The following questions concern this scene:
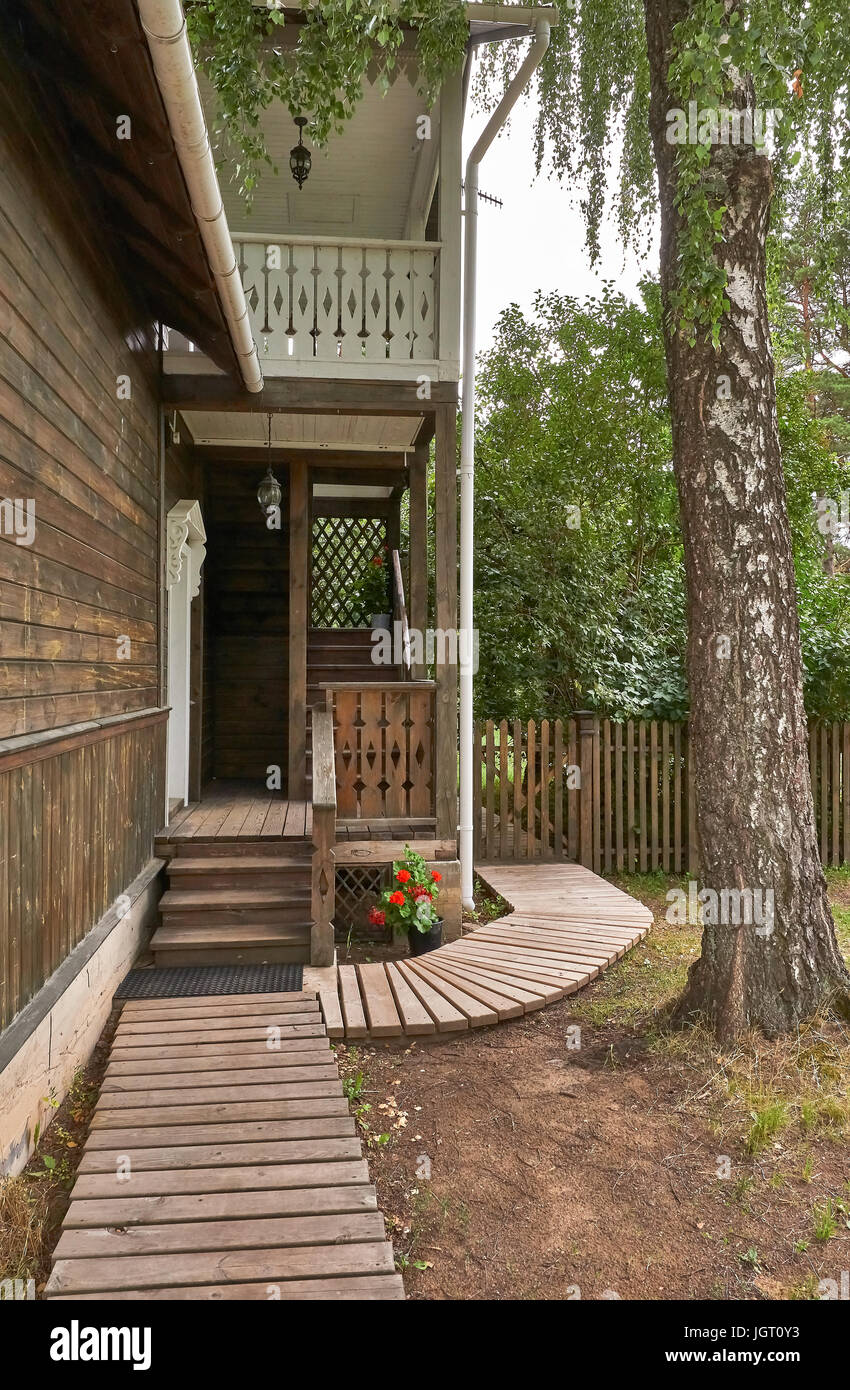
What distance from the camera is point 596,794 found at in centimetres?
774

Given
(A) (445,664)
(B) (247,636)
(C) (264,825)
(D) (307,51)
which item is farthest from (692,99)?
(B) (247,636)

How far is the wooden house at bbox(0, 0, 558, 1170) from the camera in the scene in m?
3.20

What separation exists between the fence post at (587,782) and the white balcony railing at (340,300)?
3163mm

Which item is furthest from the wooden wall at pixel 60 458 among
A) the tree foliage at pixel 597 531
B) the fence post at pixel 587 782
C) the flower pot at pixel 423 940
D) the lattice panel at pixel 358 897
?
the tree foliage at pixel 597 531

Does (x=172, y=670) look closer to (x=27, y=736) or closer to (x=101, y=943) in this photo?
(x=101, y=943)

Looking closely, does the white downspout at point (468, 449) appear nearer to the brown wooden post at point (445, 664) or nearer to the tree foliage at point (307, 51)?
the brown wooden post at point (445, 664)

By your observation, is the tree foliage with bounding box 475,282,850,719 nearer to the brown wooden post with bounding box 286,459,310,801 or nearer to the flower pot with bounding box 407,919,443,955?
the brown wooden post with bounding box 286,459,310,801

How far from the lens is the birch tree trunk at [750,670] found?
3.78 m

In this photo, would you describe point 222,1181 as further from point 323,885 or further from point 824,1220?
point 323,885

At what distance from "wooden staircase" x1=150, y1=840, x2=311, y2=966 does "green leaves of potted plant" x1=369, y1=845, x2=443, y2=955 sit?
0.48 m

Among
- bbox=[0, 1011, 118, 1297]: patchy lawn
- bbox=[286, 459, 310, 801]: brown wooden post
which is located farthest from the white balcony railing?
bbox=[0, 1011, 118, 1297]: patchy lawn

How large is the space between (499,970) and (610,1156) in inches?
70.5

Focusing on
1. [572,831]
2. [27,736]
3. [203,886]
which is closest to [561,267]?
[572,831]

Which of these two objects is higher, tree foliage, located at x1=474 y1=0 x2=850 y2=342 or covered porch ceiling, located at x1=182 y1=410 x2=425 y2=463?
tree foliage, located at x1=474 y1=0 x2=850 y2=342
